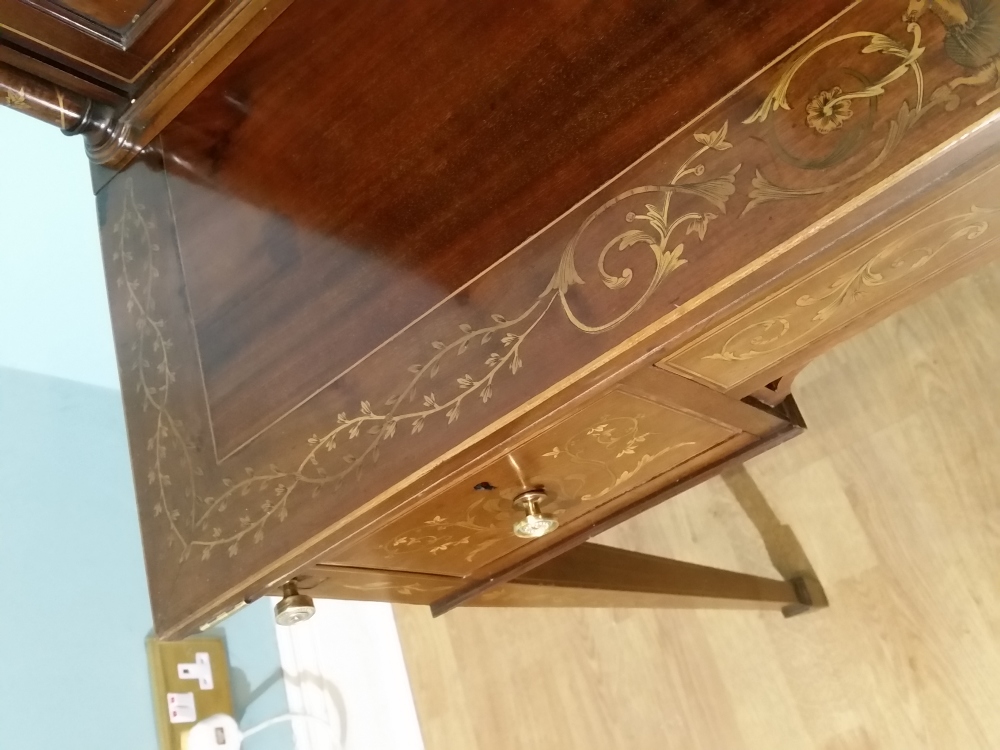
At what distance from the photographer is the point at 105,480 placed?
1.28 m

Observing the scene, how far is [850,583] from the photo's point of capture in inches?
48.1

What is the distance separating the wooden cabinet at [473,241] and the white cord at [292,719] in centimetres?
68

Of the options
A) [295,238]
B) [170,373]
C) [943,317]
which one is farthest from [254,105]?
[943,317]

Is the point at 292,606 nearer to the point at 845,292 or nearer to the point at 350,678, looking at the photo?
the point at 845,292

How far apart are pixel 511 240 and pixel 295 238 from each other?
22 centimetres

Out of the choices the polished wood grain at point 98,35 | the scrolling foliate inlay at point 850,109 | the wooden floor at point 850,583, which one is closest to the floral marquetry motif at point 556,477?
the scrolling foliate inlay at point 850,109

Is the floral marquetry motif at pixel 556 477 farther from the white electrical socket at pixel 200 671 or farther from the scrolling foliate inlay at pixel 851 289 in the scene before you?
the white electrical socket at pixel 200 671

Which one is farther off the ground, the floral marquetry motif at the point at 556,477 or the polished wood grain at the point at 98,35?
the polished wood grain at the point at 98,35

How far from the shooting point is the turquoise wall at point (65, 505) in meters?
1.10

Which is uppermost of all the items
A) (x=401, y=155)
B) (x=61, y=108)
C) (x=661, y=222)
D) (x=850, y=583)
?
(x=61, y=108)

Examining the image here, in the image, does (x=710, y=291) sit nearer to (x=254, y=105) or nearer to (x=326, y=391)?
(x=326, y=391)

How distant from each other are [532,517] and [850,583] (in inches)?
33.2

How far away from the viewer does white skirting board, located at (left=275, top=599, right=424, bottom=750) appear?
4.81ft

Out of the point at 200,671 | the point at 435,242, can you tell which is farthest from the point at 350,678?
the point at 435,242
